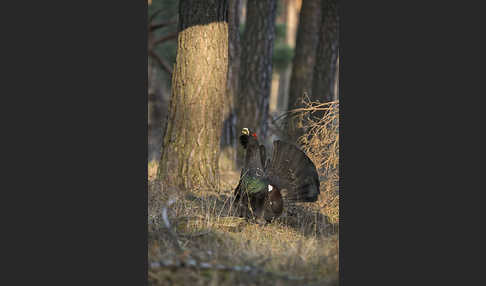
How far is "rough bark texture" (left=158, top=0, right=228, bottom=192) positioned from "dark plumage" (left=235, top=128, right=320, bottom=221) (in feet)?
2.87

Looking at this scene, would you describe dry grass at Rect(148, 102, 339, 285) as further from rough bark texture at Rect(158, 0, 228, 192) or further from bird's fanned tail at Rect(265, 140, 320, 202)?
rough bark texture at Rect(158, 0, 228, 192)

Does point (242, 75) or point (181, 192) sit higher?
point (242, 75)

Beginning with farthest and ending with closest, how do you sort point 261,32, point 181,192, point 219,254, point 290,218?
point 261,32
point 181,192
point 290,218
point 219,254

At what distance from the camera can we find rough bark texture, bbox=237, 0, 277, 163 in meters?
9.86

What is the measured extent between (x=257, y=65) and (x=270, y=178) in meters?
4.74

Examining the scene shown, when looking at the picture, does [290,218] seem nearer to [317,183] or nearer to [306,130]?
[317,183]

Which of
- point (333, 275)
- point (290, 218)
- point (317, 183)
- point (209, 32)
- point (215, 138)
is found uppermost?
point (209, 32)

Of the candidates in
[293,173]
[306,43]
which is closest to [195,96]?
[293,173]

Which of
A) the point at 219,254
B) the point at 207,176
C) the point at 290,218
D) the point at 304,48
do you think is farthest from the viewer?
the point at 304,48

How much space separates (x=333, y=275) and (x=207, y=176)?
2543mm

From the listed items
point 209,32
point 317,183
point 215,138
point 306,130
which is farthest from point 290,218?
point 209,32

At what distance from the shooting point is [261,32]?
9953 millimetres

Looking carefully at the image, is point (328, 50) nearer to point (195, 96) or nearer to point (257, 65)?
point (257, 65)

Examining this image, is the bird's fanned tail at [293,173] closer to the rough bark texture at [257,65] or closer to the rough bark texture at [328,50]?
the rough bark texture at [328,50]
